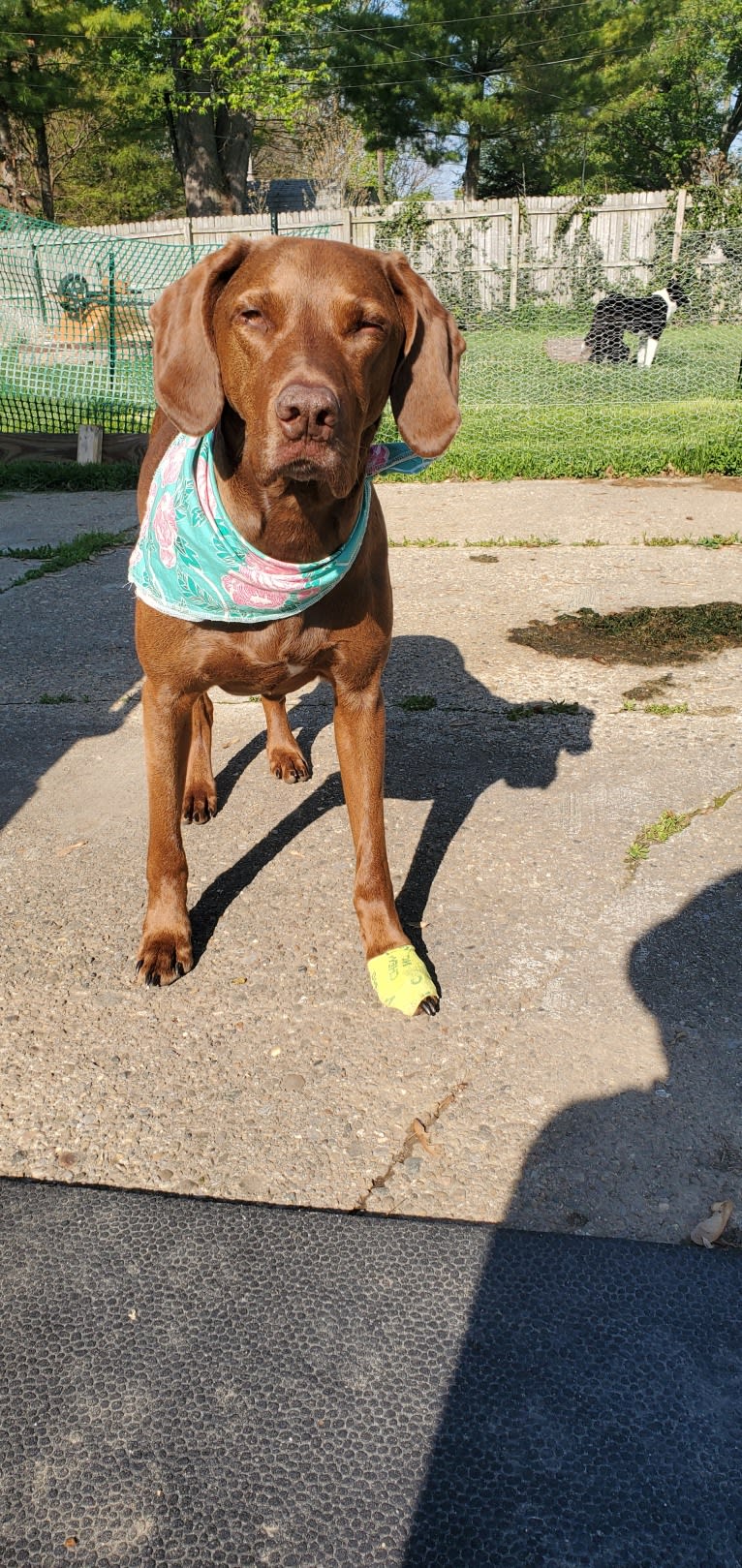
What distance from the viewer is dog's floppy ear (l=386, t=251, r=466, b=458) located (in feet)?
8.35

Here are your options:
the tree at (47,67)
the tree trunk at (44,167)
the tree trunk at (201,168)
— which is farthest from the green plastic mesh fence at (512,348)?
the tree trunk at (44,167)

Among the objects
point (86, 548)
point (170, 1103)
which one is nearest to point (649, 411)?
point (86, 548)

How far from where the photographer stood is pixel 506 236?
1825 centimetres

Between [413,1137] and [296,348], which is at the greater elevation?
[296,348]

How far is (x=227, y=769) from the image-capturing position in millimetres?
4039

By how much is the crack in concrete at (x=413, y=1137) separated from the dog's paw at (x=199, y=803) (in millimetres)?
1568

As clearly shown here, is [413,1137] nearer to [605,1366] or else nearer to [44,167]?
[605,1366]

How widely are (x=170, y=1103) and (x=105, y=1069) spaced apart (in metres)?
0.20

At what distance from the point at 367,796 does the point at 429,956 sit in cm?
45

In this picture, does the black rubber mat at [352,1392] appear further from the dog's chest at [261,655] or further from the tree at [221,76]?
the tree at [221,76]

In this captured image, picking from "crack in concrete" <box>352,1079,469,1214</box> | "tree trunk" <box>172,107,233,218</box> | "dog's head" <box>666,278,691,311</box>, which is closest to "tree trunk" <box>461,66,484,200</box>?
"tree trunk" <box>172,107,233,218</box>

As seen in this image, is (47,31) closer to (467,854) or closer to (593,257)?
(593,257)

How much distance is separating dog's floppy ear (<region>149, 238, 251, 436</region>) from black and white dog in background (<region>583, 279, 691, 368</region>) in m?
12.4

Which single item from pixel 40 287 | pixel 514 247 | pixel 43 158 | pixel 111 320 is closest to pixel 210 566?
pixel 111 320
